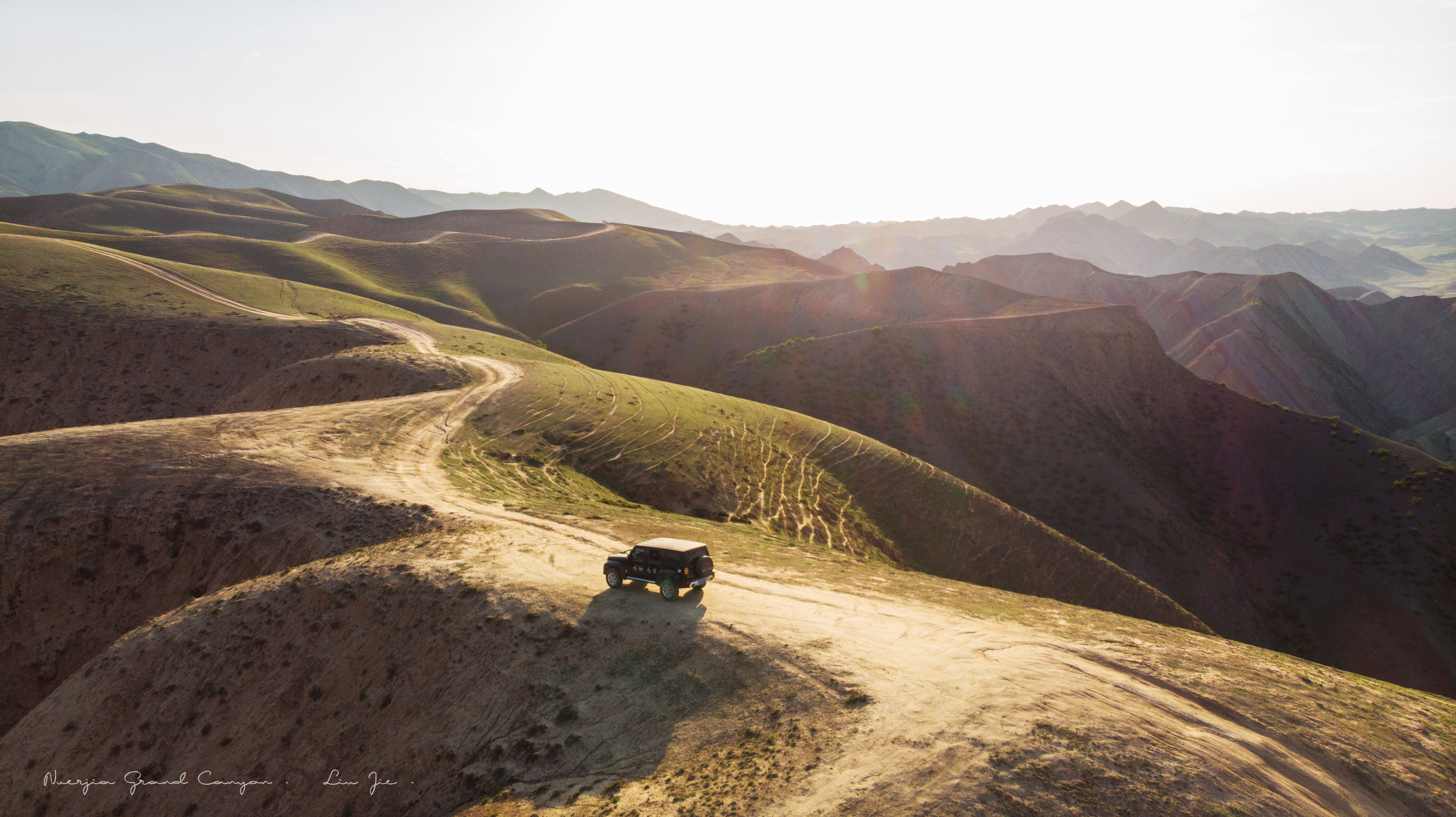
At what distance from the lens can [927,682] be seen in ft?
43.8

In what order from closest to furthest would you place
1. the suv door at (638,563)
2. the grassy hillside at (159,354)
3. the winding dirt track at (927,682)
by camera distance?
the winding dirt track at (927,682) < the suv door at (638,563) < the grassy hillside at (159,354)

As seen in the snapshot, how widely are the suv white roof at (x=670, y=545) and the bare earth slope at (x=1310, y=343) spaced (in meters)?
144

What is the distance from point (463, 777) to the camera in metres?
12.2

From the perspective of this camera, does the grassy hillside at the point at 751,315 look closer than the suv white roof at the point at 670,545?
No

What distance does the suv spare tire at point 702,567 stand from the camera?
16500 mm

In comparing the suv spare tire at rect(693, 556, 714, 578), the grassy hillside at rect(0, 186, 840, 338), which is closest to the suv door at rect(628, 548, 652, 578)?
the suv spare tire at rect(693, 556, 714, 578)

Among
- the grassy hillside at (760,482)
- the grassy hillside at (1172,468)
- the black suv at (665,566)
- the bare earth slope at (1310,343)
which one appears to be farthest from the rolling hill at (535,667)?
the bare earth slope at (1310,343)

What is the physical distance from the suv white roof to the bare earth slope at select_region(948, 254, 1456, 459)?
14391 centimetres

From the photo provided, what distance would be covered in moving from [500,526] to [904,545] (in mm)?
24412

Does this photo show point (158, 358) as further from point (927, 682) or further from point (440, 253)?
point (440, 253)

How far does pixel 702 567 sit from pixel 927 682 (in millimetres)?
6197

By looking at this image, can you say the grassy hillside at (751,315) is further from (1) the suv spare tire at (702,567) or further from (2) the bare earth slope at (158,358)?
(1) the suv spare tire at (702,567)

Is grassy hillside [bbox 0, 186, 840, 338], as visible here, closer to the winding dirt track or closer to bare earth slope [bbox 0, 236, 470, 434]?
bare earth slope [bbox 0, 236, 470, 434]

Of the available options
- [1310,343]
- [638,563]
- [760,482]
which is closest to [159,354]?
[760,482]
